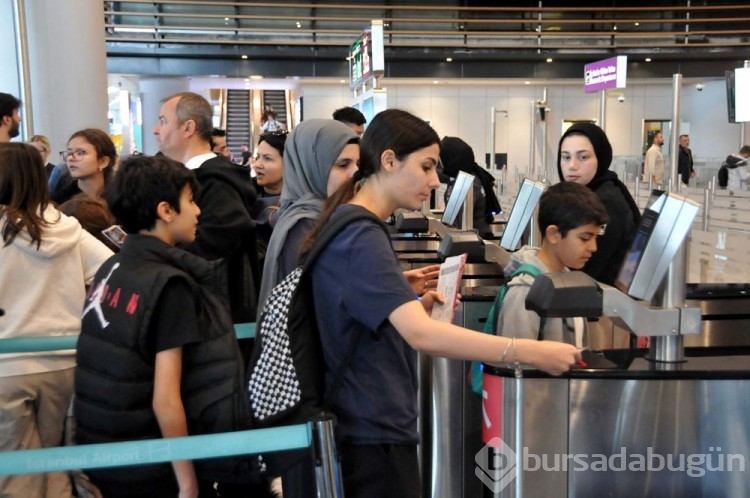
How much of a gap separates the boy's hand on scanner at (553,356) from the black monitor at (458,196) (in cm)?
281

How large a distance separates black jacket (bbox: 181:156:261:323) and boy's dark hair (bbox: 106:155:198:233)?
0.86 meters

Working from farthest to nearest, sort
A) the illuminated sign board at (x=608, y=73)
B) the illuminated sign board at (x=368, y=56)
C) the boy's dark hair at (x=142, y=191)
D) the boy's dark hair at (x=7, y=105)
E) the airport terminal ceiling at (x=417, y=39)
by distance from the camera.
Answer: the airport terminal ceiling at (x=417, y=39), the illuminated sign board at (x=608, y=73), the illuminated sign board at (x=368, y=56), the boy's dark hair at (x=7, y=105), the boy's dark hair at (x=142, y=191)

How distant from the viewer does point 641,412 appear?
1.84m

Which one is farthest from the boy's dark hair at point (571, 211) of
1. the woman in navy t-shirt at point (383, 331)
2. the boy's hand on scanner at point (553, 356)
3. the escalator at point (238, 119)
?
the escalator at point (238, 119)

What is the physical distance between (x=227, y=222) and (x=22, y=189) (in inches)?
31.8

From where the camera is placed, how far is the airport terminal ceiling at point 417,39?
15586 mm

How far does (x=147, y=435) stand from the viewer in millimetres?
1839

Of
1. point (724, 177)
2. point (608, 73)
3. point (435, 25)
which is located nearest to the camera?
point (608, 73)

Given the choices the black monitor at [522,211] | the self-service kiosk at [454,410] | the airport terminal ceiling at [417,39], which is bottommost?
the self-service kiosk at [454,410]

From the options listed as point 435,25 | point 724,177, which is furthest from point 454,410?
point 435,25

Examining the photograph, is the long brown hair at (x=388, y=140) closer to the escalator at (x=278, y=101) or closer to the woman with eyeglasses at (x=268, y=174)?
the woman with eyeglasses at (x=268, y=174)

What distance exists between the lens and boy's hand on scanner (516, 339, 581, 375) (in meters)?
1.54

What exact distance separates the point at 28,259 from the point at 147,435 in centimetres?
68

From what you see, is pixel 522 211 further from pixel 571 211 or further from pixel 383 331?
pixel 383 331
